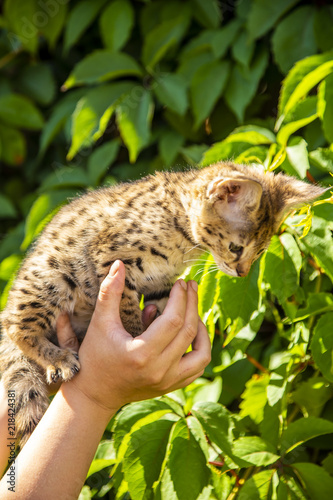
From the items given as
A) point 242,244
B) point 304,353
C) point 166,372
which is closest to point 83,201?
point 242,244

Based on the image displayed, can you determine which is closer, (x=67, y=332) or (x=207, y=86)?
(x=67, y=332)

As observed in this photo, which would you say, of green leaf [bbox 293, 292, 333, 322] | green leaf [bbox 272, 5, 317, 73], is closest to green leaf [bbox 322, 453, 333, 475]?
green leaf [bbox 293, 292, 333, 322]

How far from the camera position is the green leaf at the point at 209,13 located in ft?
8.61

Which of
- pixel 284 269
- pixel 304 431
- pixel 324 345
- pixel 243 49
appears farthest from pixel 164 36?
pixel 304 431

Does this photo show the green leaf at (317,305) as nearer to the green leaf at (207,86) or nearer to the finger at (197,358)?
the finger at (197,358)

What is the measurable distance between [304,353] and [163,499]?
25.5 inches

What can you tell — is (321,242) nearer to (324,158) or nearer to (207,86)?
(324,158)

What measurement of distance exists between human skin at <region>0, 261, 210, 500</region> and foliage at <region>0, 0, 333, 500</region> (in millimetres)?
124

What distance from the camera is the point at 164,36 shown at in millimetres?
2703

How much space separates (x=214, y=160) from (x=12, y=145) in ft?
6.23

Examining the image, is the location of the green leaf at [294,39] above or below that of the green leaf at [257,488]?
above

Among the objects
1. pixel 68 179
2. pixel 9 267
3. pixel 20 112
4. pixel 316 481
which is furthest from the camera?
pixel 20 112

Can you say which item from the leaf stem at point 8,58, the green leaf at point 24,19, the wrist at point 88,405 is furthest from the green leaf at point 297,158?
the leaf stem at point 8,58

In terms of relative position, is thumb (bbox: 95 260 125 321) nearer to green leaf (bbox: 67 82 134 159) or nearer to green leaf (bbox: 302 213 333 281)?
green leaf (bbox: 302 213 333 281)
